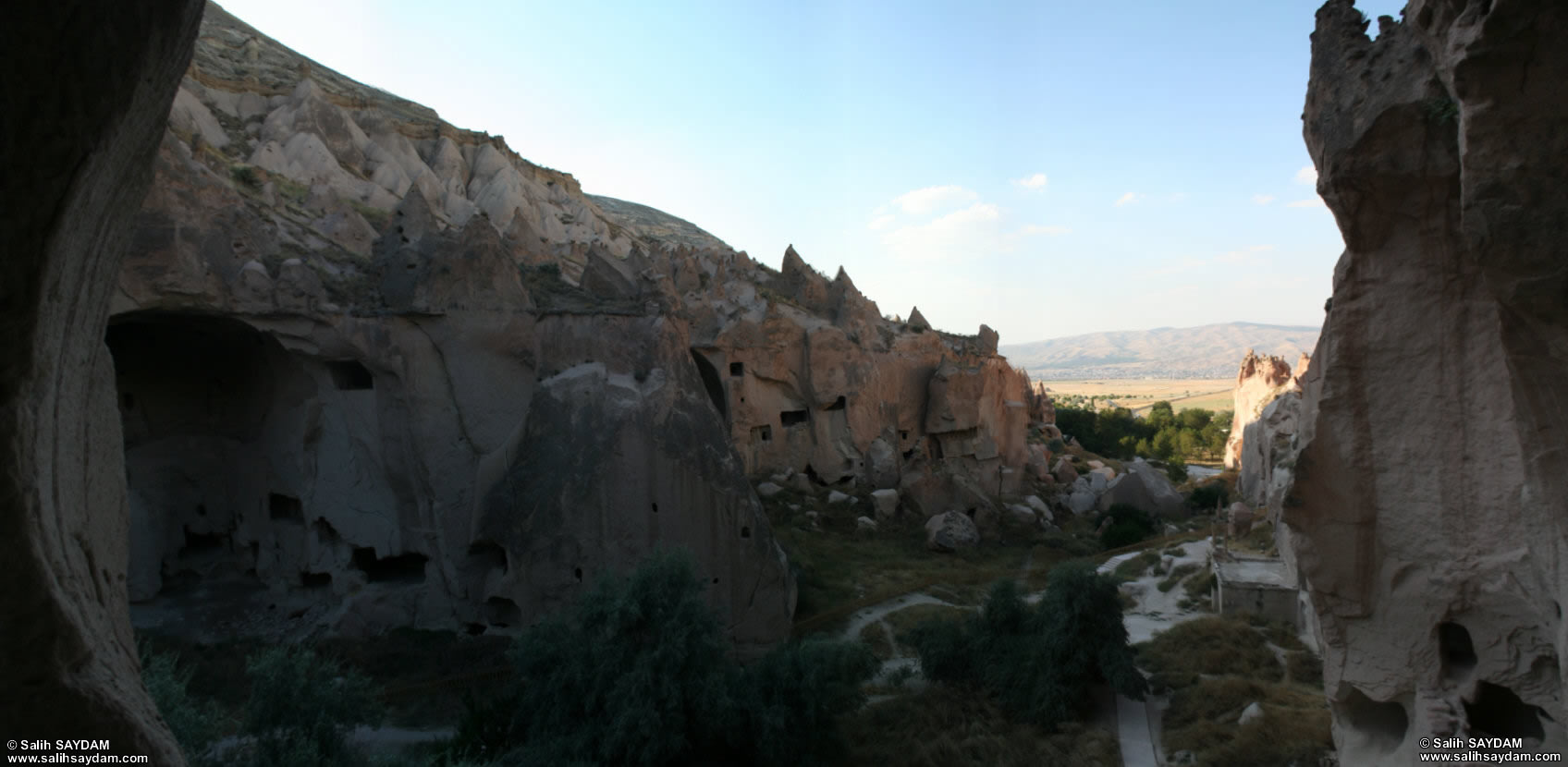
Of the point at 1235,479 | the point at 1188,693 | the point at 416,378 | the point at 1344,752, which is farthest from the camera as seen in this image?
the point at 1235,479

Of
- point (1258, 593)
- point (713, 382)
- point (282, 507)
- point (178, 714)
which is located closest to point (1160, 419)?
point (713, 382)

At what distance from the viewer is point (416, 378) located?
13070 mm

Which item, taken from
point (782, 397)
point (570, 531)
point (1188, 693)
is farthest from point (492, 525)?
point (782, 397)

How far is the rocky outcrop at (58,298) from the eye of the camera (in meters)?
2.37

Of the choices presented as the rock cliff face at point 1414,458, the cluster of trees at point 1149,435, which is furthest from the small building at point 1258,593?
the cluster of trees at point 1149,435

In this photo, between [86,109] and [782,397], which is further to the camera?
[782,397]

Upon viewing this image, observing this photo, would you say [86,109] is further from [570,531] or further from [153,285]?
[153,285]

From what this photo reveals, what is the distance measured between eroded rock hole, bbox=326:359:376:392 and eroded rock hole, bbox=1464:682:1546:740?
48.3 ft

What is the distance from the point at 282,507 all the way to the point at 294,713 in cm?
929

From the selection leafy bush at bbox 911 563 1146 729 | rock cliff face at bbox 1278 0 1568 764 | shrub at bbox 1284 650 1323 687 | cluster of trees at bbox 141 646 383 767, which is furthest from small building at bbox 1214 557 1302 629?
cluster of trees at bbox 141 646 383 767

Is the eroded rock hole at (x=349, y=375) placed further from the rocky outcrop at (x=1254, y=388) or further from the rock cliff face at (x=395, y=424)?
the rocky outcrop at (x=1254, y=388)

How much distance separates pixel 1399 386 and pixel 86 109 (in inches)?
289

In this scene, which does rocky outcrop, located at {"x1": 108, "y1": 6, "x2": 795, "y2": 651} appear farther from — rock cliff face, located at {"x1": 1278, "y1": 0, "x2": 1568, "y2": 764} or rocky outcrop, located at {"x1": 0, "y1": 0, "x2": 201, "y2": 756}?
rocky outcrop, located at {"x1": 0, "y1": 0, "x2": 201, "y2": 756}

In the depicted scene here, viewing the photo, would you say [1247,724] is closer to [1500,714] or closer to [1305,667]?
[1305,667]
